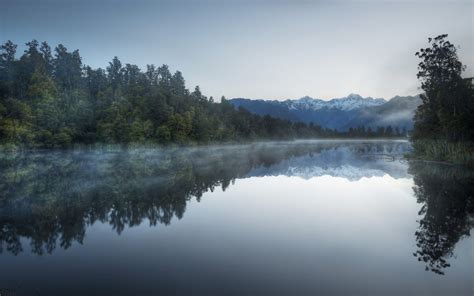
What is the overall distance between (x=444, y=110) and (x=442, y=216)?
120ft

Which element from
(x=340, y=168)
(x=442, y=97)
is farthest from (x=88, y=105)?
(x=442, y=97)

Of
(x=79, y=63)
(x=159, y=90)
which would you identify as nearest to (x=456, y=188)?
(x=159, y=90)

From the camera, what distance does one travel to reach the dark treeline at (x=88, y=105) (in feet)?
256

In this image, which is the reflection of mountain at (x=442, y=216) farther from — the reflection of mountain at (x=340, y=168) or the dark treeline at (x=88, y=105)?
the dark treeline at (x=88, y=105)

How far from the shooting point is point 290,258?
1116cm

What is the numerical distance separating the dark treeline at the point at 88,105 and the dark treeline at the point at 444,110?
66291mm

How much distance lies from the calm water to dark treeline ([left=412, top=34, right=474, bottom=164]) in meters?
21.6

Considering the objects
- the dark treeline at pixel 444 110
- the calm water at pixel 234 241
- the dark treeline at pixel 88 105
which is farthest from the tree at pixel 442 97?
the dark treeline at pixel 88 105

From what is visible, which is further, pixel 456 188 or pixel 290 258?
pixel 456 188

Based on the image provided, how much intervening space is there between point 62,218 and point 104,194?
659 cm

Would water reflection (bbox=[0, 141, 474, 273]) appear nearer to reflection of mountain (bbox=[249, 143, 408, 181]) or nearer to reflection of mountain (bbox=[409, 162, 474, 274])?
reflection of mountain (bbox=[409, 162, 474, 274])

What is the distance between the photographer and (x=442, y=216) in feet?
54.4

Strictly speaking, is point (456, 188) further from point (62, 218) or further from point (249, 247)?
point (62, 218)

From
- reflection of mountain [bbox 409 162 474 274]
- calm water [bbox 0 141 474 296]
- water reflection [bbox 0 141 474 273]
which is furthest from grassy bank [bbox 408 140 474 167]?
calm water [bbox 0 141 474 296]
